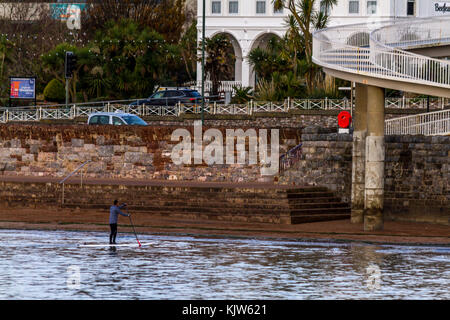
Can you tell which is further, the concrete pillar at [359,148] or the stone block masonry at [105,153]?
the stone block masonry at [105,153]

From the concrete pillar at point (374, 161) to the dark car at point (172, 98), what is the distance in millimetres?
23627

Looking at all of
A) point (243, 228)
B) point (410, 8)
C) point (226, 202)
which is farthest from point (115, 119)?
point (410, 8)

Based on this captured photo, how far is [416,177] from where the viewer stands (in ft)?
135

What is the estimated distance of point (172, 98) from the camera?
61375mm

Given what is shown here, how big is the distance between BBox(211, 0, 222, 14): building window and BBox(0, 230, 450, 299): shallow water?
140 feet

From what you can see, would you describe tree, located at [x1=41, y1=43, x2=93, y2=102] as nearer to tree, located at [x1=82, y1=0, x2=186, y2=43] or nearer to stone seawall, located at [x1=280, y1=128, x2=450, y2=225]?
tree, located at [x1=82, y1=0, x2=186, y2=43]

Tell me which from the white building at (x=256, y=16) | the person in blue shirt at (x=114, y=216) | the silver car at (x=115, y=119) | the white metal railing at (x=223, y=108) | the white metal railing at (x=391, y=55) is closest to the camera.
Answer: the person in blue shirt at (x=114, y=216)

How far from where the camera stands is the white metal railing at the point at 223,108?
2184 inches

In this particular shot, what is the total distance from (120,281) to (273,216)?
1351 centimetres

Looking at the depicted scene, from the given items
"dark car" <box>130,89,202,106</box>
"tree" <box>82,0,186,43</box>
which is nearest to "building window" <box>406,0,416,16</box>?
"dark car" <box>130,89,202,106</box>

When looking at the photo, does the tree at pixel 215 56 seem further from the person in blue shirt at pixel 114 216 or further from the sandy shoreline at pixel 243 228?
the person in blue shirt at pixel 114 216

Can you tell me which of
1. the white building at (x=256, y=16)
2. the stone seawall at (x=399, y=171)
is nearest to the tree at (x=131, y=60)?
the white building at (x=256, y=16)

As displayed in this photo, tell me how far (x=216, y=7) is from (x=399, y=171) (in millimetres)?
39054

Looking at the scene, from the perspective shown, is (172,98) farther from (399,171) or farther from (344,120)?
(399,171)
